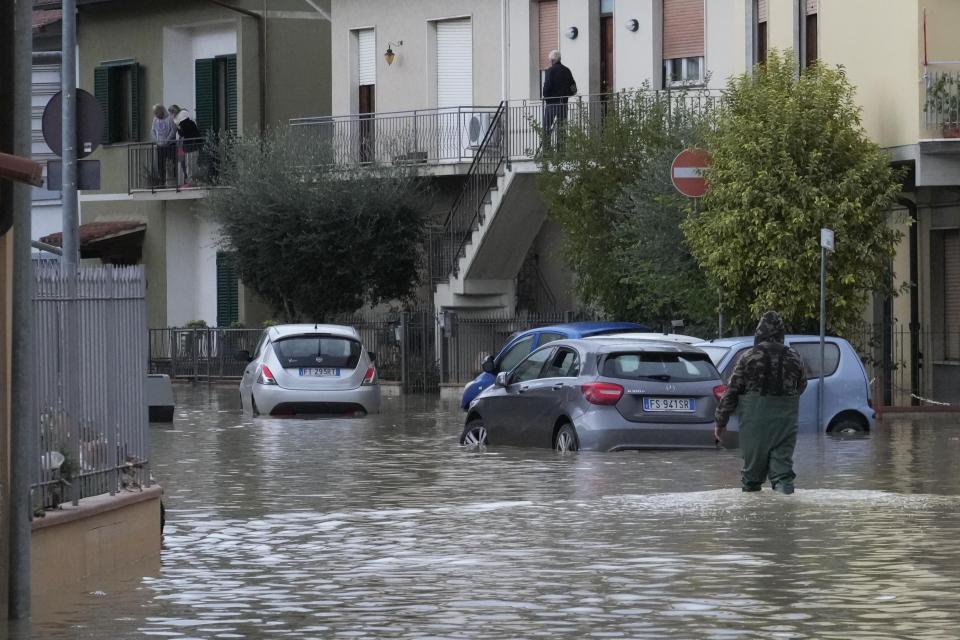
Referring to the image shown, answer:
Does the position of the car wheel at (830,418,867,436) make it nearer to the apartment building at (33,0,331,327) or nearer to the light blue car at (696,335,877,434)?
the light blue car at (696,335,877,434)

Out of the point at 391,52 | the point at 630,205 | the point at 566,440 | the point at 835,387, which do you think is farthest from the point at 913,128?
the point at 391,52

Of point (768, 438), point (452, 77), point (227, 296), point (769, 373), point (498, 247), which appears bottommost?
point (768, 438)

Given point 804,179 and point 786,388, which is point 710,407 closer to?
point 786,388

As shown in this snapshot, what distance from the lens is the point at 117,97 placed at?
51625mm

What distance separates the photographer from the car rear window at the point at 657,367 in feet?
73.5

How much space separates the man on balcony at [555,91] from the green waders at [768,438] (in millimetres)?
21804

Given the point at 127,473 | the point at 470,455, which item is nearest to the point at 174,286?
the point at 470,455

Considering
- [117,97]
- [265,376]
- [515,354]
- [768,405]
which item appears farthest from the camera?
[117,97]

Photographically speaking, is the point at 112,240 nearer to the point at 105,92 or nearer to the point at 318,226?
the point at 105,92

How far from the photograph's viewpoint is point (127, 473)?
44.6 ft

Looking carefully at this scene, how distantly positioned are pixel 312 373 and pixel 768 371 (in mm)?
13950

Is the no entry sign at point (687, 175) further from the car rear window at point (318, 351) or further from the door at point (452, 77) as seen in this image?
the door at point (452, 77)

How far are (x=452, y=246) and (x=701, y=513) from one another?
27.2 metres

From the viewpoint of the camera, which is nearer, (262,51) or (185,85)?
(262,51)
